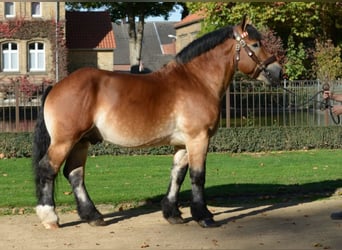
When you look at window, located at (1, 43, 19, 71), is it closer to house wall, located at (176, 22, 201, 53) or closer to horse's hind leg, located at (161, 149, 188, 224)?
house wall, located at (176, 22, 201, 53)

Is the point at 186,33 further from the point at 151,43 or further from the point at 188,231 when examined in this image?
the point at 188,231

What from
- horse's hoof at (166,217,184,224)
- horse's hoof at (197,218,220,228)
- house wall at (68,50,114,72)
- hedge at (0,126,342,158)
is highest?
horse's hoof at (197,218,220,228)

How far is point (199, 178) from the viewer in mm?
8938

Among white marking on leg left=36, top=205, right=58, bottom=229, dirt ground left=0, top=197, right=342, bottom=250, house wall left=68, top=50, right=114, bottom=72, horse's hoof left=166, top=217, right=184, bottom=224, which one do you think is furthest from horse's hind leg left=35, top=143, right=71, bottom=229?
house wall left=68, top=50, right=114, bottom=72

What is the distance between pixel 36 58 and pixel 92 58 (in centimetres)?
453

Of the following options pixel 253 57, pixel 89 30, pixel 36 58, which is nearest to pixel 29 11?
pixel 36 58

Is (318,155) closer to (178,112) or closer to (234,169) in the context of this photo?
(234,169)

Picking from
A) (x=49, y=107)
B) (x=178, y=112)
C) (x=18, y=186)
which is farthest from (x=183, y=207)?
(x=18, y=186)

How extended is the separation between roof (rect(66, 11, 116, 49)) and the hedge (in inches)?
1287

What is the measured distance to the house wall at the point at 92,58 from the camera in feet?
168

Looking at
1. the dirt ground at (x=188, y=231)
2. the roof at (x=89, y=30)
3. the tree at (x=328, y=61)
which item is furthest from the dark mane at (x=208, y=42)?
the roof at (x=89, y=30)

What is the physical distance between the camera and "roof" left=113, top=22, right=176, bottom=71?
8450 cm

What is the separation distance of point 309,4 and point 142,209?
82.4 feet

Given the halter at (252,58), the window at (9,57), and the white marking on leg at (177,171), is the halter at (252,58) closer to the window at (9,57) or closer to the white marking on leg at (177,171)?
the white marking on leg at (177,171)
